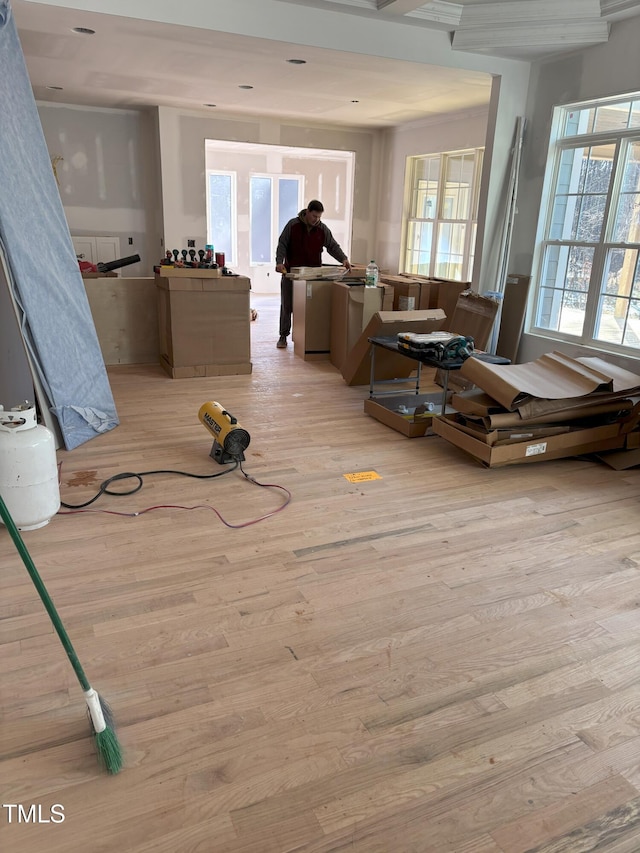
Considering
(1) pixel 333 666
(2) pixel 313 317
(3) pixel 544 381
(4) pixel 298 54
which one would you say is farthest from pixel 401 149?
(1) pixel 333 666

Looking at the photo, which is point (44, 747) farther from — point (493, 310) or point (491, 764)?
point (493, 310)

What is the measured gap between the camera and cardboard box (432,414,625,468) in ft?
11.5

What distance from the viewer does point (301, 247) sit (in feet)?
21.6

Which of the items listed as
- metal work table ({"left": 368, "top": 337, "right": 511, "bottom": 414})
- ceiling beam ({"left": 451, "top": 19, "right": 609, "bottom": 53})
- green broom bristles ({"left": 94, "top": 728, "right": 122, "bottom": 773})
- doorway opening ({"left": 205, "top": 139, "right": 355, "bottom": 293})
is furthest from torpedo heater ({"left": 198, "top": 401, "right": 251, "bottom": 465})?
doorway opening ({"left": 205, "top": 139, "right": 355, "bottom": 293})

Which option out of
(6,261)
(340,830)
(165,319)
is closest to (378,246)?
(165,319)

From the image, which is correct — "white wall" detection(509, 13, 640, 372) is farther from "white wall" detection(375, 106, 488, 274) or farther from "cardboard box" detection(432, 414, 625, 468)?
"white wall" detection(375, 106, 488, 274)

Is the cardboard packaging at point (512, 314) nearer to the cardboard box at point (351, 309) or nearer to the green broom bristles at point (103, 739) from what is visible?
the cardboard box at point (351, 309)

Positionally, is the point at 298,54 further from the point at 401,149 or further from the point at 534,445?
the point at 401,149

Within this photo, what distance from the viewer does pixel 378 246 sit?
9.55 m

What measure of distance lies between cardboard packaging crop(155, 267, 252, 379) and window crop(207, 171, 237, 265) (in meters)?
5.73

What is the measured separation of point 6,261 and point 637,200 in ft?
14.5

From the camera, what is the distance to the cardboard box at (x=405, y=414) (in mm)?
4113

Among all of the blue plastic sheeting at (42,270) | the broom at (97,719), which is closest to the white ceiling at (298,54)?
the blue plastic sheeting at (42,270)

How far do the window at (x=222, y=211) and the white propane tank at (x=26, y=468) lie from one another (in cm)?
858
